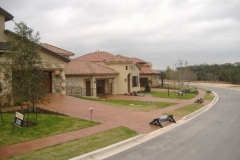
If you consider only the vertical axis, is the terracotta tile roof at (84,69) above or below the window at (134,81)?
above

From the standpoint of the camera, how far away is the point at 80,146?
401 inches

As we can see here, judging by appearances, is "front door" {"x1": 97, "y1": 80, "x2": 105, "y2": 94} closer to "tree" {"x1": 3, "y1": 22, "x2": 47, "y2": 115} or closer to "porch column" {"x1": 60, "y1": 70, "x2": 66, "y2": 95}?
"porch column" {"x1": 60, "y1": 70, "x2": 66, "y2": 95}

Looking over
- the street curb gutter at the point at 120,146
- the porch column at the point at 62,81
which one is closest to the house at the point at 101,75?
the porch column at the point at 62,81

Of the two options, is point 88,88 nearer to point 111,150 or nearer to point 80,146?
point 80,146

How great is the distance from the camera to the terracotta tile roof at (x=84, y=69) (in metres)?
30.5

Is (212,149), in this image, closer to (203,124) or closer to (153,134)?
(153,134)

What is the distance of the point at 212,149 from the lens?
400 inches

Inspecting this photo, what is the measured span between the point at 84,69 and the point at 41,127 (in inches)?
763

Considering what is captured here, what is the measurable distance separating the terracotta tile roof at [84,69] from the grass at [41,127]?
50.8ft

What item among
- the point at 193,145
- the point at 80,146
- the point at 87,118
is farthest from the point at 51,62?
the point at 193,145

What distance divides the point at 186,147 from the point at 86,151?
4156 millimetres

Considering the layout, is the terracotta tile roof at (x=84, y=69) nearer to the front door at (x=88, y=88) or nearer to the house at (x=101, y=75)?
the house at (x=101, y=75)

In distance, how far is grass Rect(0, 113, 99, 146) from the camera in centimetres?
1072

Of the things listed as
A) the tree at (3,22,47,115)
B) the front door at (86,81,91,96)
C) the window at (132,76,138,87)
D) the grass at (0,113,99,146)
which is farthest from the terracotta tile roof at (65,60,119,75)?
the tree at (3,22,47,115)
